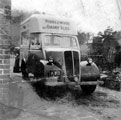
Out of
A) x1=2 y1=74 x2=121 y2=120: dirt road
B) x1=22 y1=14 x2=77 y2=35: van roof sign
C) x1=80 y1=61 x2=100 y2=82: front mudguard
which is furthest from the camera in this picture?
x1=80 y1=61 x2=100 y2=82: front mudguard

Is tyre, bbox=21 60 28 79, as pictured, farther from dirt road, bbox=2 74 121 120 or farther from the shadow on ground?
the shadow on ground

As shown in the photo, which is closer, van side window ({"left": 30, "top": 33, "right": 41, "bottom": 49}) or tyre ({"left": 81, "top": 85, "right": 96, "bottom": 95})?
van side window ({"left": 30, "top": 33, "right": 41, "bottom": 49})

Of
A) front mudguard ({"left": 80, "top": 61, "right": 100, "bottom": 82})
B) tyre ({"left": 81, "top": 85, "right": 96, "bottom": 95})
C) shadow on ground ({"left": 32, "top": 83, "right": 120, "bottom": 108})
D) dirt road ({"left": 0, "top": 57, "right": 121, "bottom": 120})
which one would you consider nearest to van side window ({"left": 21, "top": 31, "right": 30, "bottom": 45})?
dirt road ({"left": 0, "top": 57, "right": 121, "bottom": 120})

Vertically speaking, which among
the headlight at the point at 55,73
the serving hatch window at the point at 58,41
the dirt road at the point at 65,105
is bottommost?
the dirt road at the point at 65,105

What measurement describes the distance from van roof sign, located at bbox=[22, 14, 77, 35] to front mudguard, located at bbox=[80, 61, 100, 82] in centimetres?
51

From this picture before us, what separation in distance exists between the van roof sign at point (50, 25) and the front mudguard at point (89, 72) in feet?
1.68

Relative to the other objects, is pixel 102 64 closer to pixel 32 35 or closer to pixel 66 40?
pixel 66 40

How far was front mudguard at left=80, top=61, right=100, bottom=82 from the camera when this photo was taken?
3990mm

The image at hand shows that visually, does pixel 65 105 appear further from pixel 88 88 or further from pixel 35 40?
pixel 35 40

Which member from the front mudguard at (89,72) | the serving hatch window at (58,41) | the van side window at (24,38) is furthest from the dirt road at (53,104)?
the serving hatch window at (58,41)

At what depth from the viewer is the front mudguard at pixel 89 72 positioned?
399 centimetres

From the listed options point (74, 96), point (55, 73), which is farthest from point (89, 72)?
point (55, 73)

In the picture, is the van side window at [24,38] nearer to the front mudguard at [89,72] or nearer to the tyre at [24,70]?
the tyre at [24,70]

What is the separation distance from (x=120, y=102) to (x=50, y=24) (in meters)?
1.71
